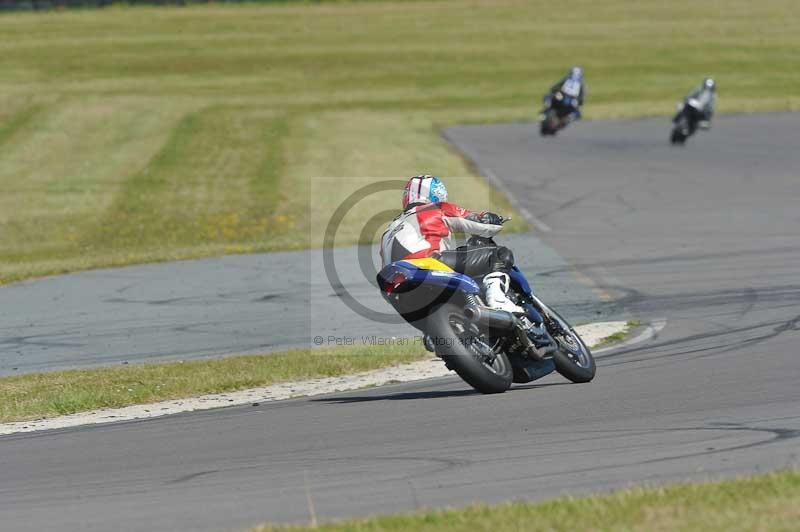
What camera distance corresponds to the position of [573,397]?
9742mm

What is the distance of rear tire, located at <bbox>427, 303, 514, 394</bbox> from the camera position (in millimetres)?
9656

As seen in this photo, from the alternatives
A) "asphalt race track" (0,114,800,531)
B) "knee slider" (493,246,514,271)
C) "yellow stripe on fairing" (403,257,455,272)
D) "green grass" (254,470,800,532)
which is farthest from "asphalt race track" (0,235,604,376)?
"green grass" (254,470,800,532)

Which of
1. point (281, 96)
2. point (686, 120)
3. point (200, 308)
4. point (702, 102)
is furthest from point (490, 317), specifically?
point (281, 96)

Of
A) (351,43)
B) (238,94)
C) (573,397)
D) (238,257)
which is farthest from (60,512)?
(351,43)

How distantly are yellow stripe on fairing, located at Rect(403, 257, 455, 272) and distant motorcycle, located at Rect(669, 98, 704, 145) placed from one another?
22644 millimetres

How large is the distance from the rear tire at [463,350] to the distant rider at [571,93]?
2428cm

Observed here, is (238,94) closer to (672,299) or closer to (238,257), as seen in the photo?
(238,257)

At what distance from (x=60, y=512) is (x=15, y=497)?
1.90 ft

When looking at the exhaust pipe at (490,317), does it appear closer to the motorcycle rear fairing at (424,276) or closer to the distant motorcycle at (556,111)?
the motorcycle rear fairing at (424,276)

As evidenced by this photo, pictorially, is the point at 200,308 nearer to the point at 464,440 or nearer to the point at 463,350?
the point at 463,350

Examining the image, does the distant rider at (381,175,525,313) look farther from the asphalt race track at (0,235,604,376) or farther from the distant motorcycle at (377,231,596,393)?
the asphalt race track at (0,235,604,376)

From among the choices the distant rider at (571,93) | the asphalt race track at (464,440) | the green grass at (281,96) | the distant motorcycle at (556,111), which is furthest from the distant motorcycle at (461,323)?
the distant rider at (571,93)

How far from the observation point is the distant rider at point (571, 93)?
3372cm

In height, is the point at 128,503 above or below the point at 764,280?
above
